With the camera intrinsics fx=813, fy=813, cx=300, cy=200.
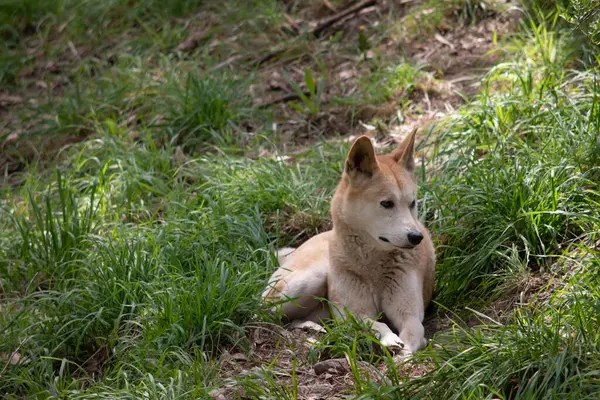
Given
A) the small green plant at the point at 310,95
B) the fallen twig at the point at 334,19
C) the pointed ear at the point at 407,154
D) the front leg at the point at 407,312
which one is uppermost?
the pointed ear at the point at 407,154

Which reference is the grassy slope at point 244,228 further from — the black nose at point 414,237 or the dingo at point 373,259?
the black nose at point 414,237

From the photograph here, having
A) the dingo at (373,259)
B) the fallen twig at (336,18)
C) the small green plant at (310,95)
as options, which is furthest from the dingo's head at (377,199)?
the fallen twig at (336,18)

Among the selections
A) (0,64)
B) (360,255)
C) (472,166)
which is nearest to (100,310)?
(360,255)

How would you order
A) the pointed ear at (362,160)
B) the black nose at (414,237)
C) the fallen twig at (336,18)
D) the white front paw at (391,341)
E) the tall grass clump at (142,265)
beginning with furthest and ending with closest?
the fallen twig at (336,18) < the pointed ear at (362,160) < the tall grass clump at (142,265) < the black nose at (414,237) < the white front paw at (391,341)

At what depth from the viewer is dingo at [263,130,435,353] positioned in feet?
15.6

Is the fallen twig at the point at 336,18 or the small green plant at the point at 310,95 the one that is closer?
the small green plant at the point at 310,95

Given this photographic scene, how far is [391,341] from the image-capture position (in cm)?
451

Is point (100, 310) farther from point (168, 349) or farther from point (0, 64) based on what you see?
point (0, 64)

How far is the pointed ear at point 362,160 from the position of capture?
15.8 feet

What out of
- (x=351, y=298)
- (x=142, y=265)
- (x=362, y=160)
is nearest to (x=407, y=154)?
(x=362, y=160)

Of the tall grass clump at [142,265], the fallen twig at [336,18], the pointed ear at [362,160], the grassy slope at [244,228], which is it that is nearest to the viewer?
the grassy slope at [244,228]

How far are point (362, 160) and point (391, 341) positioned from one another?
1.10 meters

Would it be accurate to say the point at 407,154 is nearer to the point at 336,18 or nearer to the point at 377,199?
the point at 377,199

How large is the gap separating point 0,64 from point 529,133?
6721 millimetres
